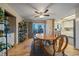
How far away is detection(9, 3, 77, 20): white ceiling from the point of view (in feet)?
8.15

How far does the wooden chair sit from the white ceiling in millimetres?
385

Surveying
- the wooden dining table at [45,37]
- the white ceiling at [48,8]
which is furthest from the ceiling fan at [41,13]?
the wooden dining table at [45,37]

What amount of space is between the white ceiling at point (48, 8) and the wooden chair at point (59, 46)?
39 centimetres

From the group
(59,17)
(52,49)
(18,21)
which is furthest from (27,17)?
(52,49)

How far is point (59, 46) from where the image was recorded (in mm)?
2574

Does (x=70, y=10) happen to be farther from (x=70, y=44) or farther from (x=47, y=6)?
(x=70, y=44)

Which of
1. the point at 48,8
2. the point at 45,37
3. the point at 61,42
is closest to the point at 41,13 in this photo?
the point at 48,8

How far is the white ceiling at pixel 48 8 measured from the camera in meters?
2.48

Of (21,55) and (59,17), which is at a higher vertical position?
(59,17)

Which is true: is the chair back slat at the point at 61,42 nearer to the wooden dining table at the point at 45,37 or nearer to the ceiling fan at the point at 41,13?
the wooden dining table at the point at 45,37

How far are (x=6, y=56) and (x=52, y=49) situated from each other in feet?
2.69

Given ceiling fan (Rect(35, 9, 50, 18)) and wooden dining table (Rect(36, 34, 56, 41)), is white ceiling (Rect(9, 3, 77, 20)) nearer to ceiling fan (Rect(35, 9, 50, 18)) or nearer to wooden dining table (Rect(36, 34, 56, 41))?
ceiling fan (Rect(35, 9, 50, 18))

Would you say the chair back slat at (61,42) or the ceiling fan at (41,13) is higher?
the ceiling fan at (41,13)

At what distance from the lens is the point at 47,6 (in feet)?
8.16
